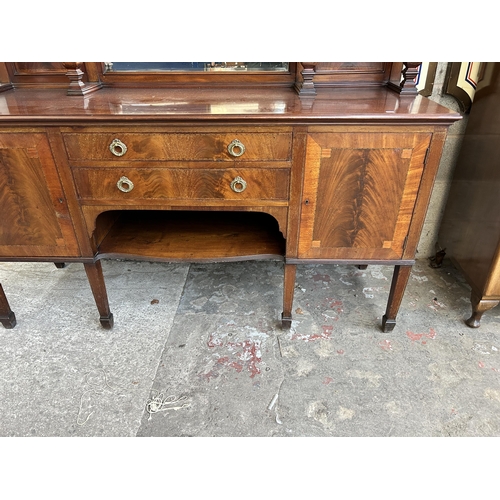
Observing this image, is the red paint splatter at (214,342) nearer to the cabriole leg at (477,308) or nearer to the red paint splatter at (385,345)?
the red paint splatter at (385,345)

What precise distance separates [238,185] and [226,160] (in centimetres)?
11

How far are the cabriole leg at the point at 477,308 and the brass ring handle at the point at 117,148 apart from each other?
5.81ft

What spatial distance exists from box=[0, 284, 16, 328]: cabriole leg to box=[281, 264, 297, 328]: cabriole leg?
1.40 metres

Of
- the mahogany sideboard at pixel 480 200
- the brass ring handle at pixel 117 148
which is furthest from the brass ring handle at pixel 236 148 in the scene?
the mahogany sideboard at pixel 480 200

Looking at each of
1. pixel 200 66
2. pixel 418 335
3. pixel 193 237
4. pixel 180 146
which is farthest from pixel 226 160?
pixel 418 335

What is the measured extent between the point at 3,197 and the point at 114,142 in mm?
558

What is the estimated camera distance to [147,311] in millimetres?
2053

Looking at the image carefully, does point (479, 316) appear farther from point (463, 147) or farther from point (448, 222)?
point (463, 147)

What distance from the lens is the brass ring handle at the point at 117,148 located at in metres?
1.41

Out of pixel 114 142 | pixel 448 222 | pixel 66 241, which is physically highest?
pixel 114 142

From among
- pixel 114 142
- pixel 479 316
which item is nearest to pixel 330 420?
pixel 479 316

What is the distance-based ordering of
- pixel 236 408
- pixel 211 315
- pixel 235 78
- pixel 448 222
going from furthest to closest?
1. pixel 448 222
2. pixel 211 315
3. pixel 235 78
4. pixel 236 408

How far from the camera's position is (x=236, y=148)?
1.41 m

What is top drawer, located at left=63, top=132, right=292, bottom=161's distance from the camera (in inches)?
55.0
